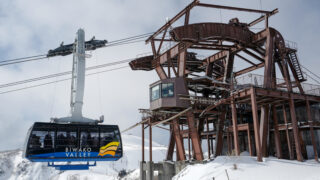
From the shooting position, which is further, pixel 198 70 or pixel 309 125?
pixel 198 70

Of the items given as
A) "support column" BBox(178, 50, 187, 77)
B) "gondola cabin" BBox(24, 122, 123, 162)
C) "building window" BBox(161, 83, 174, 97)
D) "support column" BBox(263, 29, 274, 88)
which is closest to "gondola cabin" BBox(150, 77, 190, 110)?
"building window" BBox(161, 83, 174, 97)

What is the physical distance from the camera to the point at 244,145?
42125 mm

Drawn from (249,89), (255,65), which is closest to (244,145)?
(255,65)

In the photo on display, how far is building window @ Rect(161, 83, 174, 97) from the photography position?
32.9 m

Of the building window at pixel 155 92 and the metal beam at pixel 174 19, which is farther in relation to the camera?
the building window at pixel 155 92

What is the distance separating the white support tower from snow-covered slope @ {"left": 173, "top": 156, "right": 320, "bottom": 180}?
9434mm

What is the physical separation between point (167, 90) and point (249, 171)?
48.0 feet

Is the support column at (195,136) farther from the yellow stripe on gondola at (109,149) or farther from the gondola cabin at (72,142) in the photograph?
the yellow stripe on gondola at (109,149)

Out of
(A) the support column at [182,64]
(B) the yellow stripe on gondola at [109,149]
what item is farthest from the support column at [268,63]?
(B) the yellow stripe on gondola at [109,149]

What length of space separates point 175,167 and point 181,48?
1378cm

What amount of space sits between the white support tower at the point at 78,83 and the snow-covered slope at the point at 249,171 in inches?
371

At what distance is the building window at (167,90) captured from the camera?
1297 inches

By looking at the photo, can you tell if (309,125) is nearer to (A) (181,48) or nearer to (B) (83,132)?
(A) (181,48)

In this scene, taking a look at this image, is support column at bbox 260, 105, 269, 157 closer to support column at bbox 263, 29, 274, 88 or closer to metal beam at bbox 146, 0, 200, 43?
support column at bbox 263, 29, 274, 88
